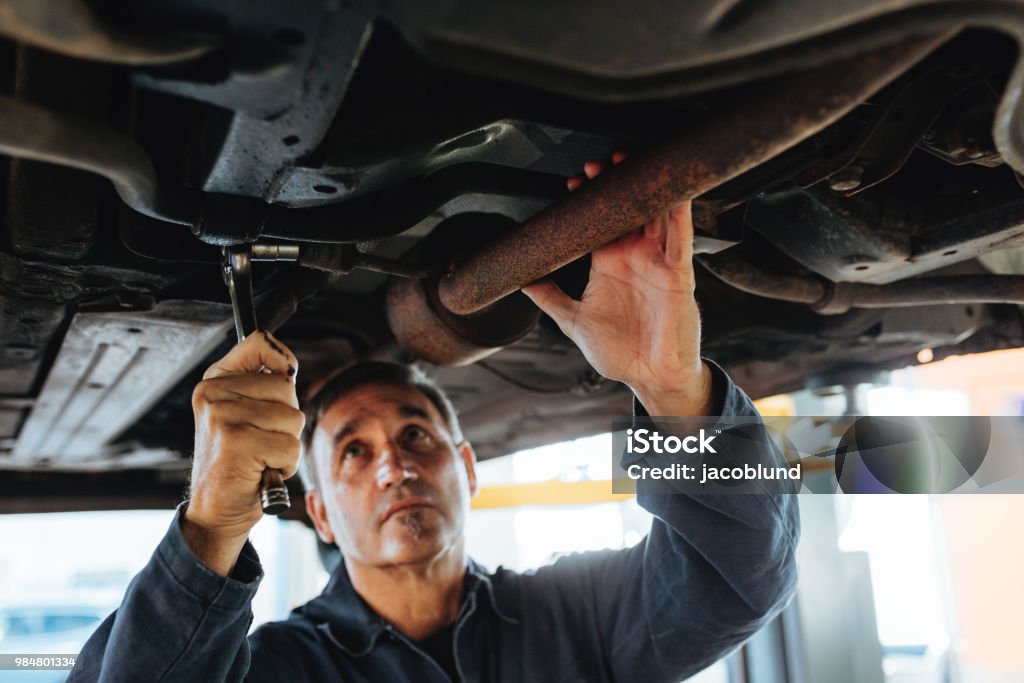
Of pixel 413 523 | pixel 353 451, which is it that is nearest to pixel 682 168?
pixel 413 523

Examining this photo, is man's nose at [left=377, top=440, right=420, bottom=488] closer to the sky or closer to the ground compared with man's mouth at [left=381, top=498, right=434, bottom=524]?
closer to the sky

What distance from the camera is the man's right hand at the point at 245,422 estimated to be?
88cm

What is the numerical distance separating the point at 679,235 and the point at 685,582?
0.65m

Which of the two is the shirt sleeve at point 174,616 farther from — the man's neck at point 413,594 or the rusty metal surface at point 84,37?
the rusty metal surface at point 84,37

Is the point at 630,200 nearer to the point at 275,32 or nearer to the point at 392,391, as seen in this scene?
the point at 275,32

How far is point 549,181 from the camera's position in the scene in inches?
32.3

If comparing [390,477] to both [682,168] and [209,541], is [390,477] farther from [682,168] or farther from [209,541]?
[682,168]

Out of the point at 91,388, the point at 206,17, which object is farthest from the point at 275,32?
the point at 91,388

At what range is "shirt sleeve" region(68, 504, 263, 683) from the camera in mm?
973

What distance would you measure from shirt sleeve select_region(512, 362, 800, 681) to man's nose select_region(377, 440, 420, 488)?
1.13 feet

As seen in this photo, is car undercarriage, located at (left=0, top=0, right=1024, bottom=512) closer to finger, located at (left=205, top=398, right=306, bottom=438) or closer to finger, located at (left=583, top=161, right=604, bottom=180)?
finger, located at (left=583, top=161, right=604, bottom=180)

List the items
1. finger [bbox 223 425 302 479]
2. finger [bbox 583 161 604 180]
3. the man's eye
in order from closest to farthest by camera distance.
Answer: finger [bbox 583 161 604 180]
finger [bbox 223 425 302 479]
the man's eye

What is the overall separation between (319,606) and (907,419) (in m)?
1.12

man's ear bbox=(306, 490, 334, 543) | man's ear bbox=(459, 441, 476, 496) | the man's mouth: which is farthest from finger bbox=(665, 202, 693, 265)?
man's ear bbox=(306, 490, 334, 543)
